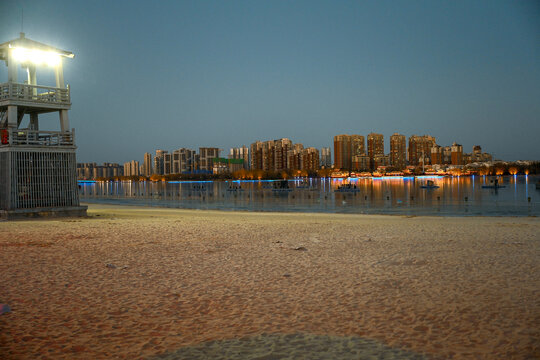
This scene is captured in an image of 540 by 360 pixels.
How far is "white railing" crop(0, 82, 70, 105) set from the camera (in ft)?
57.8

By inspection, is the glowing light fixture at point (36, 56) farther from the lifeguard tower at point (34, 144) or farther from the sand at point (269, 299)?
the sand at point (269, 299)

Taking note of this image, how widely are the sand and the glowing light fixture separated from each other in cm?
1029

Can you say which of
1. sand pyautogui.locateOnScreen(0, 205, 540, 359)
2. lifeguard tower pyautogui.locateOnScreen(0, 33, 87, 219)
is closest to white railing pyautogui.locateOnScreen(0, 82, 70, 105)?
lifeguard tower pyautogui.locateOnScreen(0, 33, 87, 219)

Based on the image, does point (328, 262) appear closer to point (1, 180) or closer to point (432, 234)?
point (432, 234)

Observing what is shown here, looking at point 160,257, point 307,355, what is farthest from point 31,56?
point 307,355

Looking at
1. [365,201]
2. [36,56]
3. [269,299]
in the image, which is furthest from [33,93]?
[365,201]

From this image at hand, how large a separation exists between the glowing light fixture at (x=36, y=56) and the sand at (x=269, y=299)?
10.3 metres

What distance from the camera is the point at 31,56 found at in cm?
1886

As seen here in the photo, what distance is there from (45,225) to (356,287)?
13.0m

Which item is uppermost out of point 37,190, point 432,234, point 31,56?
point 31,56

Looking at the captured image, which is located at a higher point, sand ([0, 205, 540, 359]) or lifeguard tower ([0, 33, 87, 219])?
lifeguard tower ([0, 33, 87, 219])

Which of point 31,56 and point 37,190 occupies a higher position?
point 31,56

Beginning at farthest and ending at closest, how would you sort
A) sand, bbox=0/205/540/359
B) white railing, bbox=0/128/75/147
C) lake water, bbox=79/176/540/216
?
lake water, bbox=79/176/540/216 < white railing, bbox=0/128/75/147 < sand, bbox=0/205/540/359

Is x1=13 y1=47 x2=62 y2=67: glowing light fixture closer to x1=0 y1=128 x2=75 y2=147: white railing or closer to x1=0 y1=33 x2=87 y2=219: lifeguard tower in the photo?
x1=0 y1=33 x2=87 y2=219: lifeguard tower
